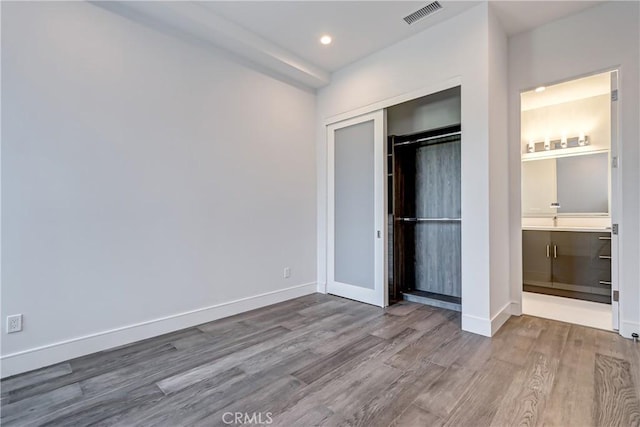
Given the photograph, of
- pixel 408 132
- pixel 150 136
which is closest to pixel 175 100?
pixel 150 136

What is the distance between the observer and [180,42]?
121 inches

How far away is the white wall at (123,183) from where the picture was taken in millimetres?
2254

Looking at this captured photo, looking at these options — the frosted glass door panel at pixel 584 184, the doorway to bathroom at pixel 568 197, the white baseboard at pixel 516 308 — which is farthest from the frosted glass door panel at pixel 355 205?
the frosted glass door panel at pixel 584 184

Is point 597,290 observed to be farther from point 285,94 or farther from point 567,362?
point 285,94

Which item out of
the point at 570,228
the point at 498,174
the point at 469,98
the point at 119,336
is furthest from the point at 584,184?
the point at 119,336

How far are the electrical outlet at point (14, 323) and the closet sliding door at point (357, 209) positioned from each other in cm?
323

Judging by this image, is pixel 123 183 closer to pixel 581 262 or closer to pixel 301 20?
pixel 301 20

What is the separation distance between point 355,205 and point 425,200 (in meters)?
1.00

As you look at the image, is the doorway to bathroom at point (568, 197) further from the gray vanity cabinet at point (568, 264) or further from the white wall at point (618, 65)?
the white wall at point (618, 65)

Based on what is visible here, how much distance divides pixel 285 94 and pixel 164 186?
209 centimetres

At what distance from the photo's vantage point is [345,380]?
6.85 ft

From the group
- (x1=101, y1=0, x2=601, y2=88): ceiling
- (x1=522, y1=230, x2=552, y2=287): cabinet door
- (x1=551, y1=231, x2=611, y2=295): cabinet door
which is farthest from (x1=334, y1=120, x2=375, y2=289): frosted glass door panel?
(x1=551, y1=231, x2=611, y2=295): cabinet door

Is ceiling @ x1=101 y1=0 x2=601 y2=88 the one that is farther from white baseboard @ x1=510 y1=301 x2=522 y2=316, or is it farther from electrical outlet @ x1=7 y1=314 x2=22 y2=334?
white baseboard @ x1=510 y1=301 x2=522 y2=316

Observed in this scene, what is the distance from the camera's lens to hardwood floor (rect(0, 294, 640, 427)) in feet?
5.65
